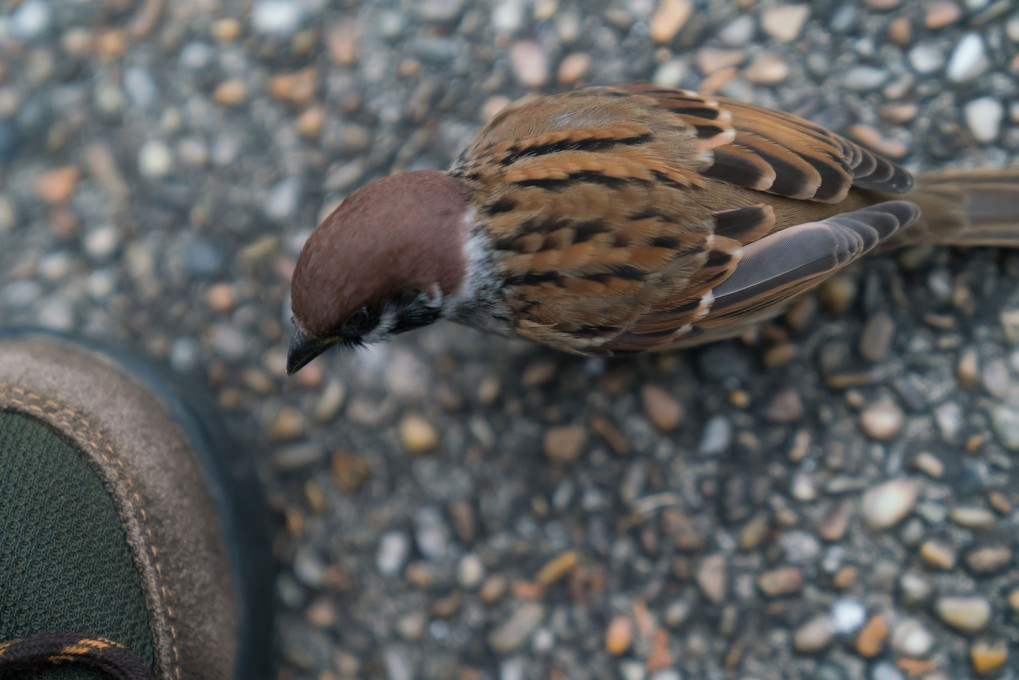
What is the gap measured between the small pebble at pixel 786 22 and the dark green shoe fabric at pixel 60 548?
2.66 metres

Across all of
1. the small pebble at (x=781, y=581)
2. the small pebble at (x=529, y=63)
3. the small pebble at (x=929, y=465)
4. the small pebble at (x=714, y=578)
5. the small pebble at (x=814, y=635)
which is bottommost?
the small pebble at (x=814, y=635)

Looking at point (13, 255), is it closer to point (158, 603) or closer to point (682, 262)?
point (158, 603)

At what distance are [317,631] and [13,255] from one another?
186 cm

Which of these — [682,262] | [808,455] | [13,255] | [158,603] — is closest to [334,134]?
[13,255]

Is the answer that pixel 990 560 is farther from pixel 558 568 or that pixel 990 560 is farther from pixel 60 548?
pixel 60 548

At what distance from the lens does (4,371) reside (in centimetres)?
249

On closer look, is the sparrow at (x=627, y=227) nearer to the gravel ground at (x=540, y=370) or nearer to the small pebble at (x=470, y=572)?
the gravel ground at (x=540, y=370)

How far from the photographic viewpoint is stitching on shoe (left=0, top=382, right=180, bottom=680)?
7.59 feet

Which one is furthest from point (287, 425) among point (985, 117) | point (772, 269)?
point (985, 117)

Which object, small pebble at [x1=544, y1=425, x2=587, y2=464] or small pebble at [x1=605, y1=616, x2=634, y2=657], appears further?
small pebble at [x1=544, y1=425, x2=587, y2=464]

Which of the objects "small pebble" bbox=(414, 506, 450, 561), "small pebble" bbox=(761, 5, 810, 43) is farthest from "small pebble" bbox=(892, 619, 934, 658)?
"small pebble" bbox=(761, 5, 810, 43)

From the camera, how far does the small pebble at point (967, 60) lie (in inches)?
108

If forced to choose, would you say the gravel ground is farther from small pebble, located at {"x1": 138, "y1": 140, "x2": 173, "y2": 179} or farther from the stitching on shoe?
the stitching on shoe

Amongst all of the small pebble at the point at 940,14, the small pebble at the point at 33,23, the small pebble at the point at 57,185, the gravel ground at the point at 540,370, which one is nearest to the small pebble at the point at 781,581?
the gravel ground at the point at 540,370
